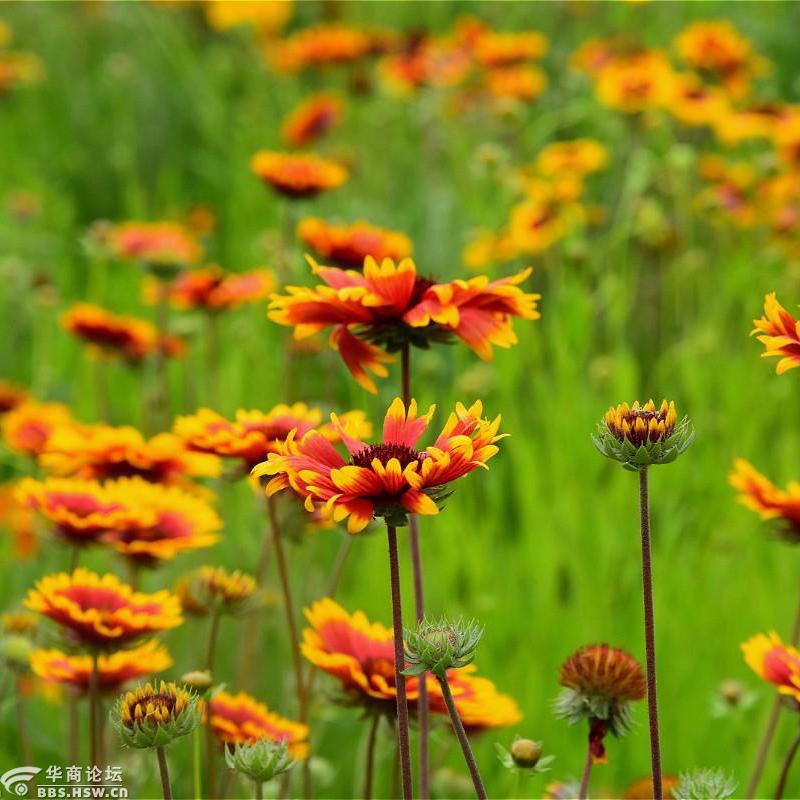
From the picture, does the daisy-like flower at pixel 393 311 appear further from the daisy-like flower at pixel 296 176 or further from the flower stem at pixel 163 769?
the daisy-like flower at pixel 296 176

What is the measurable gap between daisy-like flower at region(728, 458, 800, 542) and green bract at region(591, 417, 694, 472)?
Answer: 316mm

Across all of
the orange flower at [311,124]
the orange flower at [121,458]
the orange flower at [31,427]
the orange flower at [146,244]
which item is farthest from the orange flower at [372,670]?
the orange flower at [311,124]

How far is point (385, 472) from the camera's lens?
2.35ft

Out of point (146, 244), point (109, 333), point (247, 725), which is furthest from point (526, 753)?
point (146, 244)

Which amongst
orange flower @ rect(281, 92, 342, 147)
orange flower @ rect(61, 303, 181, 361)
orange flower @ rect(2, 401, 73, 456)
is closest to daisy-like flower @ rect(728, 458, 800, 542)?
orange flower @ rect(2, 401, 73, 456)

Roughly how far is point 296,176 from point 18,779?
3.77 feet

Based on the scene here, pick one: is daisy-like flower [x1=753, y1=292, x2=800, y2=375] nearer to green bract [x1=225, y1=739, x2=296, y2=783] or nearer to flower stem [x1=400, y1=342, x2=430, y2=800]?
flower stem [x1=400, y1=342, x2=430, y2=800]

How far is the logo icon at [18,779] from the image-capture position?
1.05 metres

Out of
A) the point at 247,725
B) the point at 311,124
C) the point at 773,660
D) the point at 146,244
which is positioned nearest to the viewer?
the point at 773,660

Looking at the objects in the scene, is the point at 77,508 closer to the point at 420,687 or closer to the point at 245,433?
the point at 245,433

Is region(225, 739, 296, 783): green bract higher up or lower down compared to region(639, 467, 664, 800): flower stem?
lower down

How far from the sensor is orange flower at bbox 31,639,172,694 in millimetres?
1013

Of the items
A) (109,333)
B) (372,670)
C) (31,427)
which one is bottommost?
(372,670)

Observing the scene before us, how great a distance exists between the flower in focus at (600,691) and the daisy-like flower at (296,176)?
1229 mm
